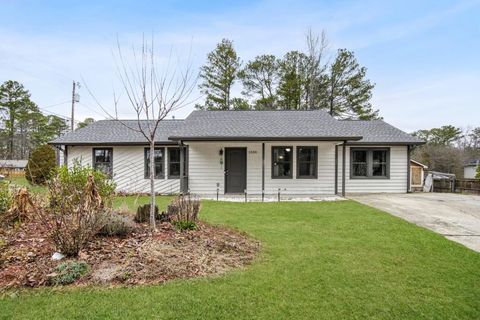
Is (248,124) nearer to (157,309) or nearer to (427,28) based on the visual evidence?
(427,28)

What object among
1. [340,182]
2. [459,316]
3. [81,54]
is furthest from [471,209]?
[81,54]

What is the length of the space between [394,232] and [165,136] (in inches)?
410

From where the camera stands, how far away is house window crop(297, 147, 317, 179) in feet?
41.2

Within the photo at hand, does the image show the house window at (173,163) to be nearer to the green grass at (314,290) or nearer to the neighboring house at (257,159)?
the neighboring house at (257,159)

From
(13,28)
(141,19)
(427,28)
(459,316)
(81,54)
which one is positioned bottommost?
(459,316)

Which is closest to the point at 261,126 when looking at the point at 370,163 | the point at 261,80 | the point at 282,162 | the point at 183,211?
the point at 282,162

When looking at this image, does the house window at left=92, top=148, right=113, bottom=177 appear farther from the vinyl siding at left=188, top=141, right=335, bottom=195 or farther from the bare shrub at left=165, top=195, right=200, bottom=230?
the bare shrub at left=165, top=195, right=200, bottom=230

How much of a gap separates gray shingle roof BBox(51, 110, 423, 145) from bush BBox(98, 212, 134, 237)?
6521mm

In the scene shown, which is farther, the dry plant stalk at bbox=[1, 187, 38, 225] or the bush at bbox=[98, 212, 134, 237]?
the dry plant stalk at bbox=[1, 187, 38, 225]

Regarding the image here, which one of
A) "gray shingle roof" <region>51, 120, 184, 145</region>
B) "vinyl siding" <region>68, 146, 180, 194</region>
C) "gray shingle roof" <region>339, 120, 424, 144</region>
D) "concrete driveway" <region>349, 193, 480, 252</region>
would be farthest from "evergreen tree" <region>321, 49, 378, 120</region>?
"vinyl siding" <region>68, 146, 180, 194</region>

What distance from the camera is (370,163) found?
13.1 m

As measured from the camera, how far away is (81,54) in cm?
1130

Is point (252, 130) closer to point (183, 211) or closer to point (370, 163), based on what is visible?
point (370, 163)

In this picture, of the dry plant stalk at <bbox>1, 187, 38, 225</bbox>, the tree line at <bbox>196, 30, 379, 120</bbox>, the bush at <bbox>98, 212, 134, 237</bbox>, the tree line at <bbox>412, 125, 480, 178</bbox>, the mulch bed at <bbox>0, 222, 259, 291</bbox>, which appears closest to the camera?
the mulch bed at <bbox>0, 222, 259, 291</bbox>
